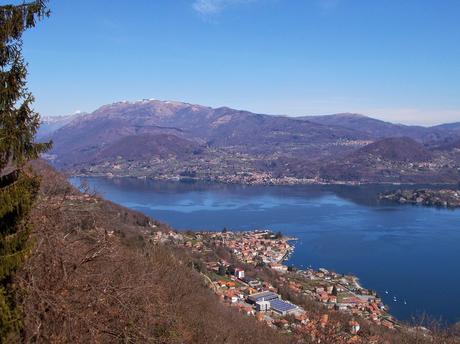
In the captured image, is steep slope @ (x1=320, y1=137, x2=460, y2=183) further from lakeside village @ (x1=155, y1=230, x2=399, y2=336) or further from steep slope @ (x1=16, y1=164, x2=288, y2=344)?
steep slope @ (x1=16, y1=164, x2=288, y2=344)

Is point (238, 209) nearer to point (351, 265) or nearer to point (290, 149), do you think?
point (351, 265)

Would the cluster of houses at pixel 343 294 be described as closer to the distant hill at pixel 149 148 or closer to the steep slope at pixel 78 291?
the steep slope at pixel 78 291

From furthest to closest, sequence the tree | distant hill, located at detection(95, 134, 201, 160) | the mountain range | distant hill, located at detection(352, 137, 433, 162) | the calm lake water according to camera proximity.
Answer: distant hill, located at detection(95, 134, 201, 160)
distant hill, located at detection(352, 137, 433, 162)
the mountain range
the calm lake water
the tree

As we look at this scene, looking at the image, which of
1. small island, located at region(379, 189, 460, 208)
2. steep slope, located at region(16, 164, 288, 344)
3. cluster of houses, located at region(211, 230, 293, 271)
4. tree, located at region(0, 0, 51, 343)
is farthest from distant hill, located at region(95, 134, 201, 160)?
tree, located at region(0, 0, 51, 343)

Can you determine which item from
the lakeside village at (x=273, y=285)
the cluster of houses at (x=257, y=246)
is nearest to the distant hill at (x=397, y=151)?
the cluster of houses at (x=257, y=246)

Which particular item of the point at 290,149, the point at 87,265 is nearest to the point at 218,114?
the point at 290,149

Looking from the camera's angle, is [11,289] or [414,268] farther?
[414,268]
